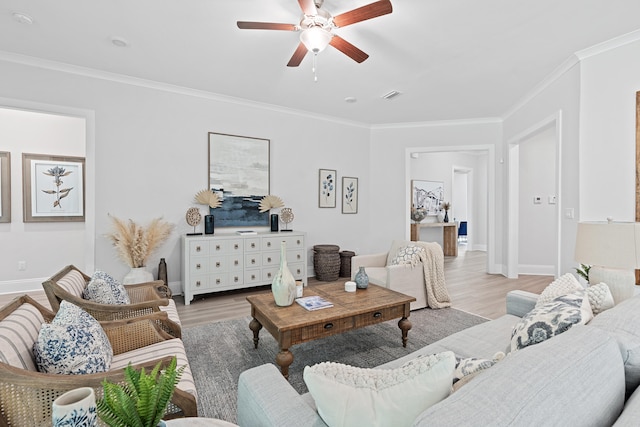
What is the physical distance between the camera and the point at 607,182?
114 inches

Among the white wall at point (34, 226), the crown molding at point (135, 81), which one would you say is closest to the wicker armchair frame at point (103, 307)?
the crown molding at point (135, 81)

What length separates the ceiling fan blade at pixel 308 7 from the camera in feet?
6.85

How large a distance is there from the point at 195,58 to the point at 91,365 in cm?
304

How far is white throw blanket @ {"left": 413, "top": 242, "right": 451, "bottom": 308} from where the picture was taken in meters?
3.54

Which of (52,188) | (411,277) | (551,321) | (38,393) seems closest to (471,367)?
(551,321)

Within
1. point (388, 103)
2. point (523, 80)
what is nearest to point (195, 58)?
point (388, 103)

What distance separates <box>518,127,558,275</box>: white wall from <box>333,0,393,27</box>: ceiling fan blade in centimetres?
468

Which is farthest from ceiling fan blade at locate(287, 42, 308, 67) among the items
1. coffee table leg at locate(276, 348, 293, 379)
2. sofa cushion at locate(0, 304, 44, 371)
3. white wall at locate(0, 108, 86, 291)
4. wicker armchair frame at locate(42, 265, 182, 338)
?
white wall at locate(0, 108, 86, 291)

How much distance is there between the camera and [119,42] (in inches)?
115

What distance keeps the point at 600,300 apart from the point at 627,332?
1.89 ft

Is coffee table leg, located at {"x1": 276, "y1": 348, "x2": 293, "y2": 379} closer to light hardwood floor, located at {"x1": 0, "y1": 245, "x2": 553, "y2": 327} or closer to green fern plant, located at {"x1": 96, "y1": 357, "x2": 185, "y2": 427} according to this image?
green fern plant, located at {"x1": 96, "y1": 357, "x2": 185, "y2": 427}

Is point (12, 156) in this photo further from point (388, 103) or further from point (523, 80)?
point (523, 80)

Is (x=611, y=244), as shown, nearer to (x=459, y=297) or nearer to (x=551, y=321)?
(x=551, y=321)

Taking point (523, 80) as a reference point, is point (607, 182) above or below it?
below
